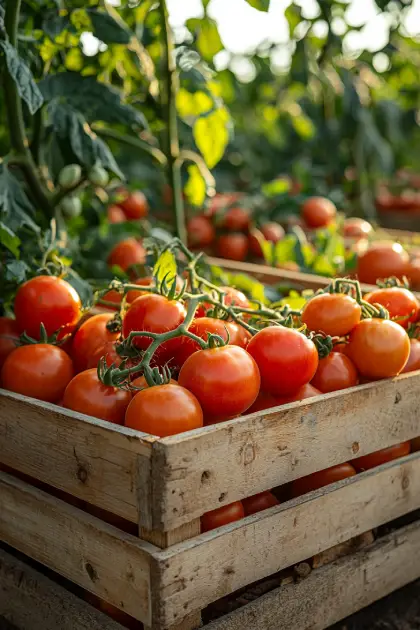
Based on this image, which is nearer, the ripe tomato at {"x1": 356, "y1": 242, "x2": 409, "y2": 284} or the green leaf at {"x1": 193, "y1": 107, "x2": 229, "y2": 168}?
the ripe tomato at {"x1": 356, "y1": 242, "x2": 409, "y2": 284}

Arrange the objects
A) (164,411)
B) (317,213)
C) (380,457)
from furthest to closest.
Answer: (317,213) → (380,457) → (164,411)

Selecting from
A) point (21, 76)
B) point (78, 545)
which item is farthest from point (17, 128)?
point (78, 545)

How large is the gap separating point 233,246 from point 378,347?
5.56 ft

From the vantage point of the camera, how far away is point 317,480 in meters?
1.79

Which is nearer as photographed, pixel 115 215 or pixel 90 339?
pixel 90 339

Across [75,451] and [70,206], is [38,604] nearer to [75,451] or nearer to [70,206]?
[75,451]

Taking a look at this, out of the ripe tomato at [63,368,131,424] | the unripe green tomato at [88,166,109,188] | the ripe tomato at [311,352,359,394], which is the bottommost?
the ripe tomato at [311,352,359,394]

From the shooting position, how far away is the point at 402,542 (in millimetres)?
1962

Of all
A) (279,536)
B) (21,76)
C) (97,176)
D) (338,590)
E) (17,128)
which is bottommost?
(338,590)

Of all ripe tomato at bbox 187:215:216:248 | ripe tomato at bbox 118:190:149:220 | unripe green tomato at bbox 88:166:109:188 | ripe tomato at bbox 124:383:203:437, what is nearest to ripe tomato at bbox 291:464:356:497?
ripe tomato at bbox 124:383:203:437

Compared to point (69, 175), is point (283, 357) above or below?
below

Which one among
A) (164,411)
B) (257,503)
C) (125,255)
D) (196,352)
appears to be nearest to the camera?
(164,411)

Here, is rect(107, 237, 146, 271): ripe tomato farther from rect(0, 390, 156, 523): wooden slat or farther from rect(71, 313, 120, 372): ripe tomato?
rect(0, 390, 156, 523): wooden slat

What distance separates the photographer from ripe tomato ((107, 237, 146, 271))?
2631 mm
